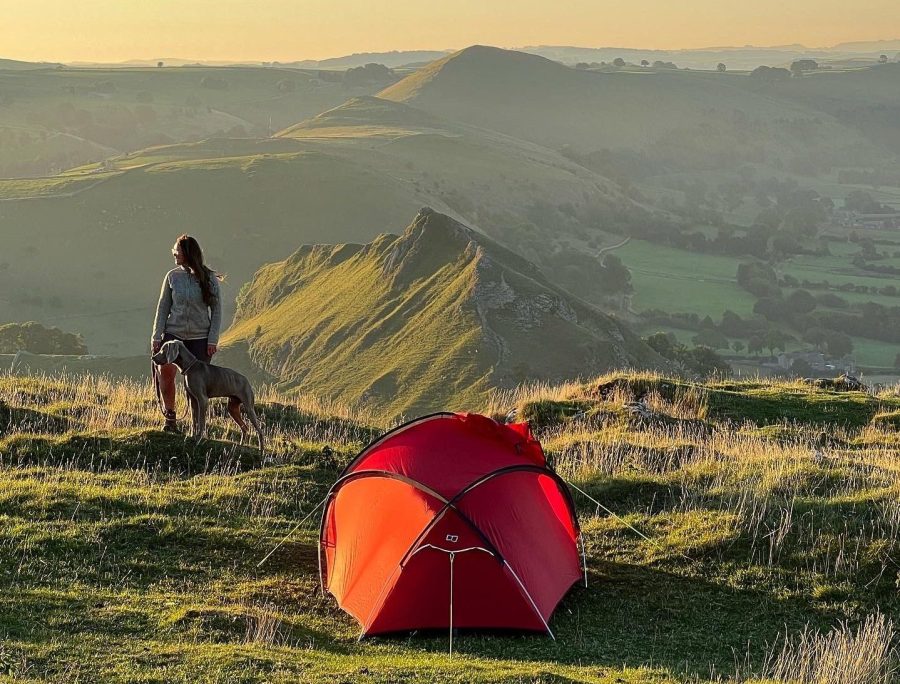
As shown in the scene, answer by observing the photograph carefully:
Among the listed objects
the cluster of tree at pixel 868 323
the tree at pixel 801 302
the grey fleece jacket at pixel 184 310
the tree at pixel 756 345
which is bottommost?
the tree at pixel 756 345

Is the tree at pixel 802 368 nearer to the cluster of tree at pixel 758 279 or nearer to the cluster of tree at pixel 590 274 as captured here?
the cluster of tree at pixel 590 274

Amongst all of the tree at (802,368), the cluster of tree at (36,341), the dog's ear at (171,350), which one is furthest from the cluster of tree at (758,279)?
the dog's ear at (171,350)

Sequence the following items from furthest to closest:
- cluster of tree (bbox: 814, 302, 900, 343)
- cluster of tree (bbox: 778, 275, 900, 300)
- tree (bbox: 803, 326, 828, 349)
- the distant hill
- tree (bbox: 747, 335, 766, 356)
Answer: cluster of tree (bbox: 778, 275, 900, 300) → cluster of tree (bbox: 814, 302, 900, 343) → tree (bbox: 803, 326, 828, 349) → tree (bbox: 747, 335, 766, 356) → the distant hill

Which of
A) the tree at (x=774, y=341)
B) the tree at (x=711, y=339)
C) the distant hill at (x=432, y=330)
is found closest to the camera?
the distant hill at (x=432, y=330)

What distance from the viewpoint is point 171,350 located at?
12.6 metres

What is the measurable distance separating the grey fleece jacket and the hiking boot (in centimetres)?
122

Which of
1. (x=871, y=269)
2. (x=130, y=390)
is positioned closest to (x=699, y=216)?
(x=871, y=269)

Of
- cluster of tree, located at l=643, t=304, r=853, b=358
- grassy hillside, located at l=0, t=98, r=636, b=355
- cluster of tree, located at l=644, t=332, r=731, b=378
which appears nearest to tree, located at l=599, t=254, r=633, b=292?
cluster of tree, located at l=643, t=304, r=853, b=358

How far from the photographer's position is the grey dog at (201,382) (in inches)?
500

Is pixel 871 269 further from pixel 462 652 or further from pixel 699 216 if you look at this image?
pixel 462 652

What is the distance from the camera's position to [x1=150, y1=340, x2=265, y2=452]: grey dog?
12.7m

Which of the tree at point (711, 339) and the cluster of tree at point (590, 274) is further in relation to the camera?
the cluster of tree at point (590, 274)

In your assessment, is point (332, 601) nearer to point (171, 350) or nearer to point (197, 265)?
point (171, 350)

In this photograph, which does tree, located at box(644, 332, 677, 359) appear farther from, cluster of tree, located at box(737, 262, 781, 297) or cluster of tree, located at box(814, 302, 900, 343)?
cluster of tree, located at box(737, 262, 781, 297)
